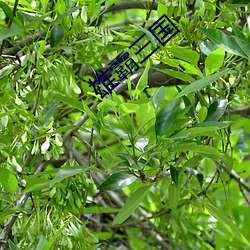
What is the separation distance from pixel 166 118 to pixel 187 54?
11cm

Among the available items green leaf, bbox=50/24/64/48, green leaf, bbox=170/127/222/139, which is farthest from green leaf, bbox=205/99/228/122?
green leaf, bbox=50/24/64/48

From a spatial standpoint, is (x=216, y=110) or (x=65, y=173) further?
(x=216, y=110)

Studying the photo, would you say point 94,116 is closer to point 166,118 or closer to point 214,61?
point 166,118

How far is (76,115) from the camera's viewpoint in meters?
1.42

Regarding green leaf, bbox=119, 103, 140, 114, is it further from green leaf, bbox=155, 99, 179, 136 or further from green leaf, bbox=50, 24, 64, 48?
green leaf, bbox=50, 24, 64, 48

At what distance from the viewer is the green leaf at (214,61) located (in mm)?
834

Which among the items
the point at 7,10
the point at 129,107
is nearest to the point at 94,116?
the point at 129,107

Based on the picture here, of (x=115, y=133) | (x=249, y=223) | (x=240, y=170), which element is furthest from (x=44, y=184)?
(x=240, y=170)

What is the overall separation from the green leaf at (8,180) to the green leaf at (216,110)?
A: 255 mm

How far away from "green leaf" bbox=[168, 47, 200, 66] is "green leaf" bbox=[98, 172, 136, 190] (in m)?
0.17

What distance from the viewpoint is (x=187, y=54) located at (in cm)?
83

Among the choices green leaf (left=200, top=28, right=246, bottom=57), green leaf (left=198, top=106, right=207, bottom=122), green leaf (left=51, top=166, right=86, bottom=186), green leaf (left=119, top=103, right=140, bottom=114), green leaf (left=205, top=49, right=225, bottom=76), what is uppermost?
green leaf (left=200, top=28, right=246, bottom=57)

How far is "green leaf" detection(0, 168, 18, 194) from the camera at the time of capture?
79 cm

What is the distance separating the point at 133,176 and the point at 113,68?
28 cm
